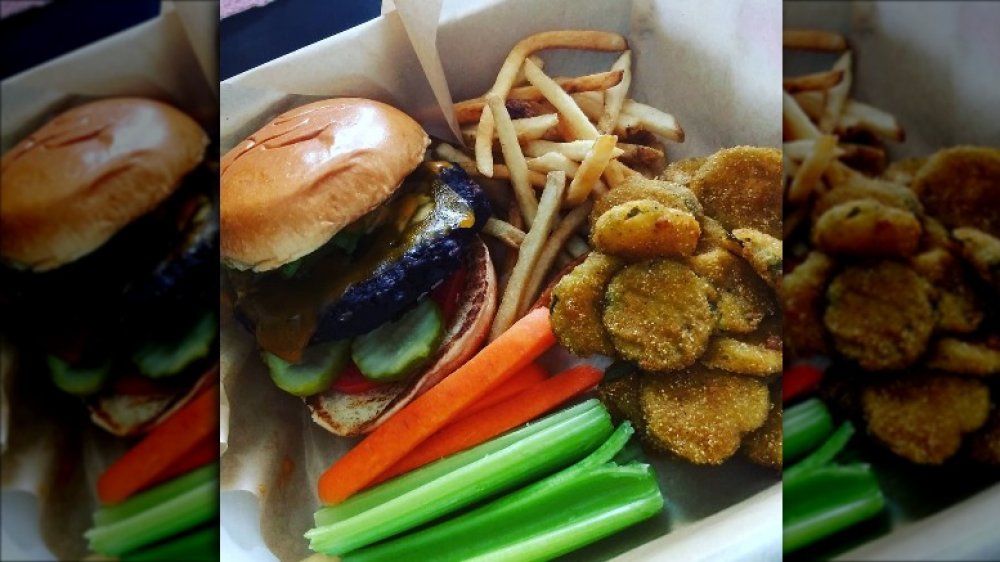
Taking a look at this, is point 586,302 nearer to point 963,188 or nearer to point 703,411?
point 703,411

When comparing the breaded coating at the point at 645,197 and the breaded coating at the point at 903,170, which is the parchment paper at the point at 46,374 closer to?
the breaded coating at the point at 645,197

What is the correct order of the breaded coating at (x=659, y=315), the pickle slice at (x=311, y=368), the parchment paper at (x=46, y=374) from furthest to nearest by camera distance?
1. the parchment paper at (x=46, y=374)
2. the pickle slice at (x=311, y=368)
3. the breaded coating at (x=659, y=315)

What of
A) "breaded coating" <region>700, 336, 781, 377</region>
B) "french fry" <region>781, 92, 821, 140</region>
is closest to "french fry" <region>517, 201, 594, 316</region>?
"breaded coating" <region>700, 336, 781, 377</region>

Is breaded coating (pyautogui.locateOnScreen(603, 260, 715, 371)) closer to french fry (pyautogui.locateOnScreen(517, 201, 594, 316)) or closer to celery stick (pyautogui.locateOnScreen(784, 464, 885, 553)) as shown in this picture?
french fry (pyautogui.locateOnScreen(517, 201, 594, 316))

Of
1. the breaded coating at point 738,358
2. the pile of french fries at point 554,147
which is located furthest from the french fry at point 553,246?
the breaded coating at point 738,358

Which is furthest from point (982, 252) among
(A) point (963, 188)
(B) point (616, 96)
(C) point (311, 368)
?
(C) point (311, 368)
